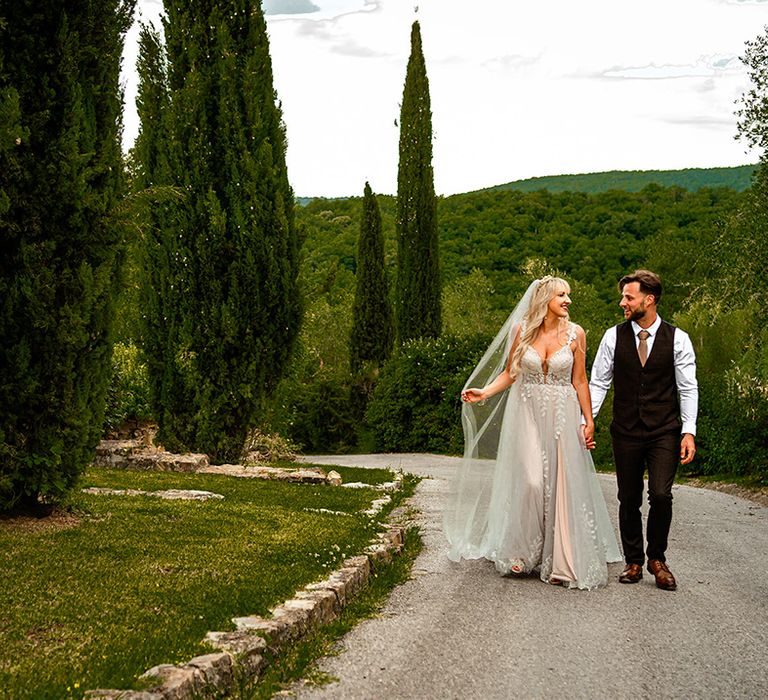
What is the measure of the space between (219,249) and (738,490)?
10.6m

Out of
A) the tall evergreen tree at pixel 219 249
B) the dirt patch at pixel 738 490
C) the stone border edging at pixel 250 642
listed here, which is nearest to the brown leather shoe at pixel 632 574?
the stone border edging at pixel 250 642

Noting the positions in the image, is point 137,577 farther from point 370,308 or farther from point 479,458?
point 370,308

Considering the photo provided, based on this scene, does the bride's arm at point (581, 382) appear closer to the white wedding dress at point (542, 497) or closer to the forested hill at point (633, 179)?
the white wedding dress at point (542, 497)

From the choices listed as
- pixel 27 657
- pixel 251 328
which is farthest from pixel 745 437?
pixel 27 657

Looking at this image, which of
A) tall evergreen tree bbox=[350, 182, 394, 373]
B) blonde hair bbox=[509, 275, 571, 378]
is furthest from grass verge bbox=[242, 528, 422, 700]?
tall evergreen tree bbox=[350, 182, 394, 373]

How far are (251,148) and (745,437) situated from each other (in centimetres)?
1106

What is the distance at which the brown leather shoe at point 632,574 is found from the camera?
26.5ft

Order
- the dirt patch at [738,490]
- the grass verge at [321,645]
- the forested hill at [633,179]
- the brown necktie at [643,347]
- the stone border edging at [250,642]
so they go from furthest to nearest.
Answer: the forested hill at [633,179]
the dirt patch at [738,490]
the brown necktie at [643,347]
the grass verge at [321,645]
the stone border edging at [250,642]

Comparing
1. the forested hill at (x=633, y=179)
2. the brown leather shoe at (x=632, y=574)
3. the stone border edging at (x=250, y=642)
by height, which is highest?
the forested hill at (x=633, y=179)

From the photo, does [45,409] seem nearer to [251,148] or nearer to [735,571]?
[735,571]

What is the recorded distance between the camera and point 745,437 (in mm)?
19547

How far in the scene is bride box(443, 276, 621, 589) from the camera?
8102 mm

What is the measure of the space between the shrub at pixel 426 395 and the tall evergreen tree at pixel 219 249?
11.2 metres

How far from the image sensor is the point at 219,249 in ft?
A: 52.1
